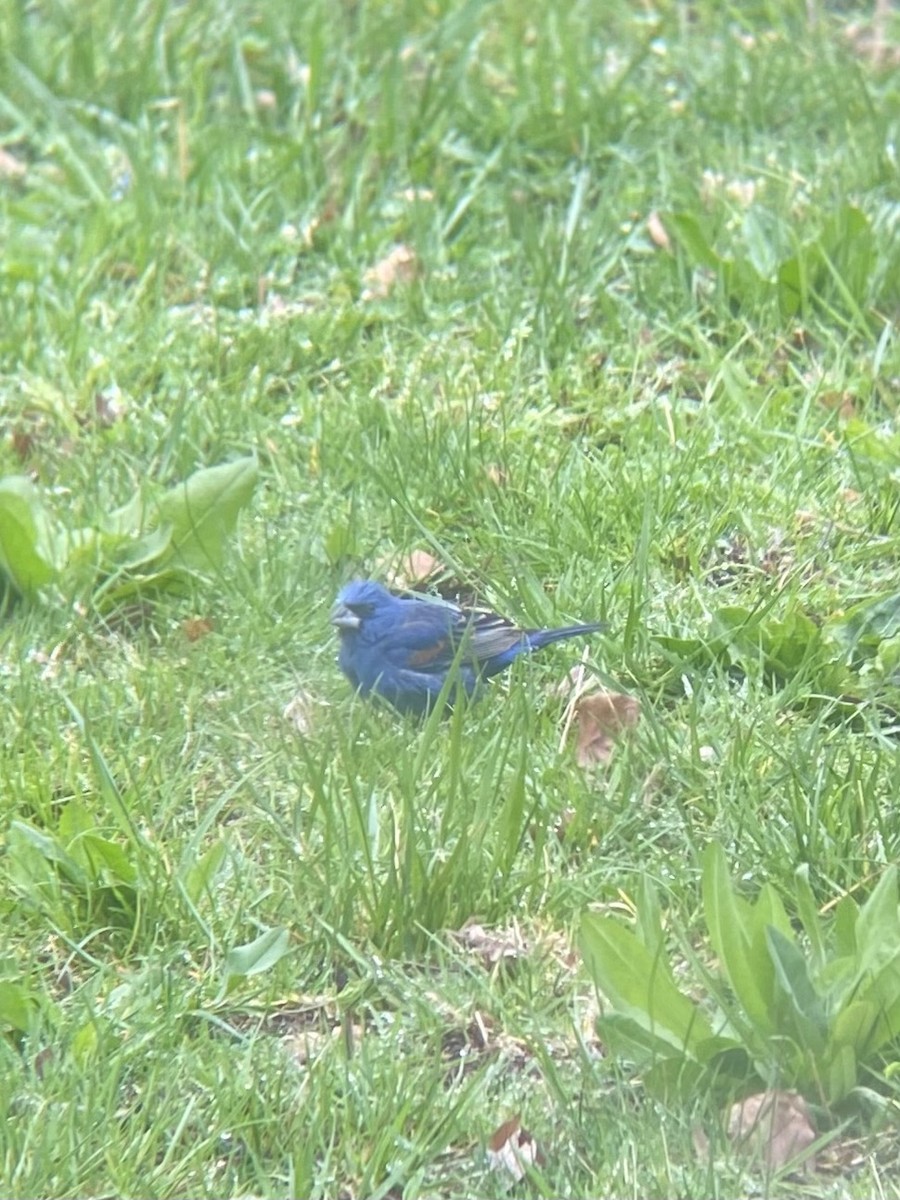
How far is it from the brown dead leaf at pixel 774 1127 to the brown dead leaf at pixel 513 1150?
28 centimetres

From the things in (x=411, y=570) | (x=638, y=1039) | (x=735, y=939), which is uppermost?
(x=735, y=939)

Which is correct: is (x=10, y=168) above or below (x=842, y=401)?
above

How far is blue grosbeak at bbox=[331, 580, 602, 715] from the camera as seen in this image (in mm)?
3553

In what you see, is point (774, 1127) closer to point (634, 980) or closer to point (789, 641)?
point (634, 980)

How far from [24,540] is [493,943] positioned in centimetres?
149

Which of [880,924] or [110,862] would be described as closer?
[880,924]

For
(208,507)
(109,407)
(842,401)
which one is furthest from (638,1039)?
(109,407)

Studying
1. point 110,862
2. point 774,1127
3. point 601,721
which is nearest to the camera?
point 774,1127

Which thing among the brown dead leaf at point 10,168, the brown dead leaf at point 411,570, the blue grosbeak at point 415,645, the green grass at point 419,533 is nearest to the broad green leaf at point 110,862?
the green grass at point 419,533

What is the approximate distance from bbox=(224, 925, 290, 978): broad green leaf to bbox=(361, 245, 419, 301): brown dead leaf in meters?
2.45

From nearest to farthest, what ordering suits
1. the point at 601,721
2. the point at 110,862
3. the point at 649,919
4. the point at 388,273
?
the point at 649,919
the point at 110,862
the point at 601,721
the point at 388,273

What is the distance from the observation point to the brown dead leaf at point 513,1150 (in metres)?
2.56

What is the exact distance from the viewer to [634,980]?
264 centimetres

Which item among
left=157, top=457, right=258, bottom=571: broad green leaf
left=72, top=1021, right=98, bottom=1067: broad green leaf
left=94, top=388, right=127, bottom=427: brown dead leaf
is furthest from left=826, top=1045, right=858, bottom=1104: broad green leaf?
left=94, top=388, right=127, bottom=427: brown dead leaf
